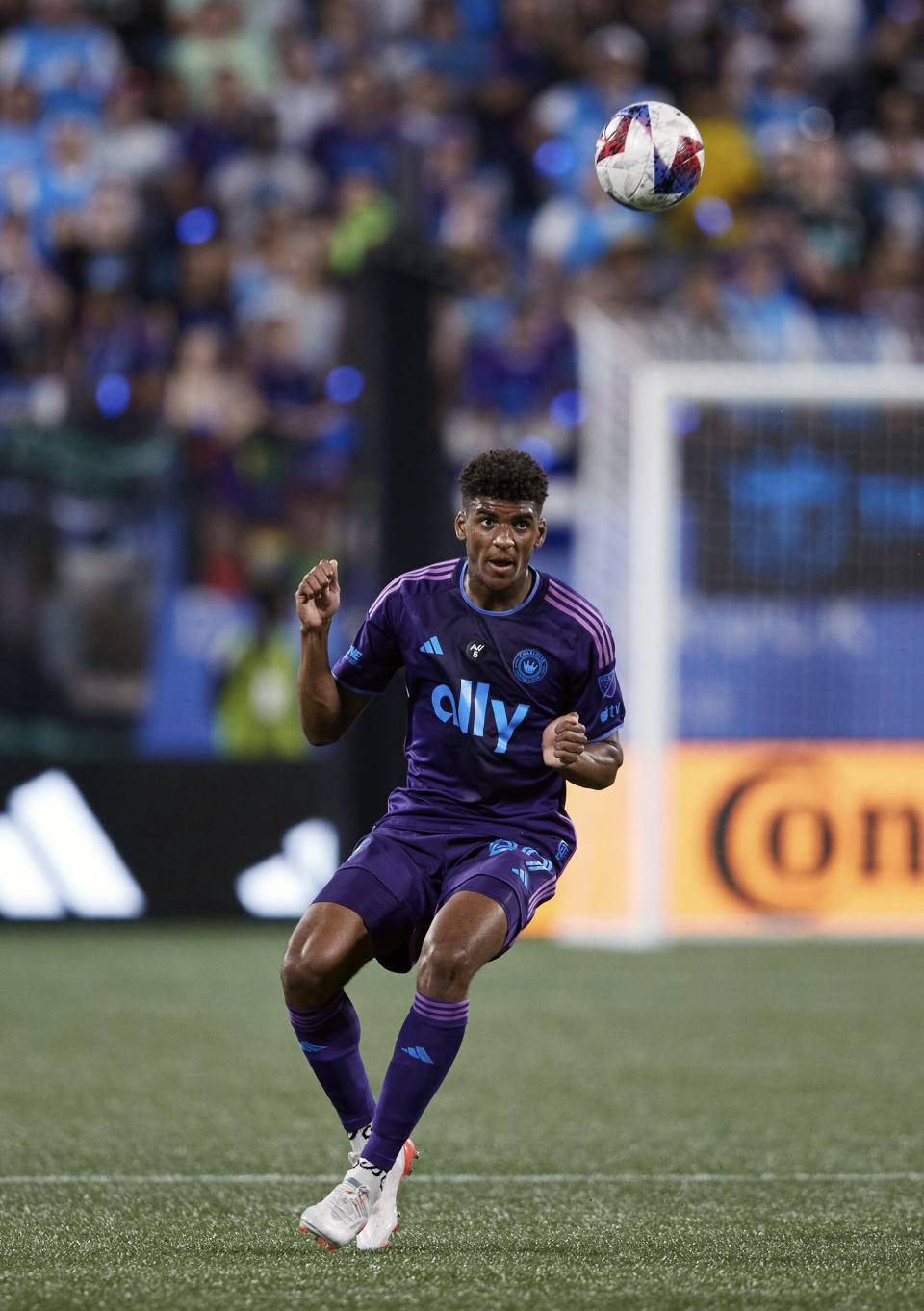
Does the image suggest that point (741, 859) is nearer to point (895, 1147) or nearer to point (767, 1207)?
point (895, 1147)

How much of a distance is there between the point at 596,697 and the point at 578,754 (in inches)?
13.6

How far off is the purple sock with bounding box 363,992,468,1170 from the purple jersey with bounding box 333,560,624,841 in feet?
1.68

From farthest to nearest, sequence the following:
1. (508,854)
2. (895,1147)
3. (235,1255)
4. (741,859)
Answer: (741,859) → (895,1147) → (508,854) → (235,1255)

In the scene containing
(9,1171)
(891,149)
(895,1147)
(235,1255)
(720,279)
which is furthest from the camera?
(891,149)

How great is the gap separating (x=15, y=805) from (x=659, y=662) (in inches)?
139

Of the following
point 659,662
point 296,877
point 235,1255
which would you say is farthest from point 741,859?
point 235,1255

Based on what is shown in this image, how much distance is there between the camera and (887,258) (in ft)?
44.2

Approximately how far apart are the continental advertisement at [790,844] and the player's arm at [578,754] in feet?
20.6

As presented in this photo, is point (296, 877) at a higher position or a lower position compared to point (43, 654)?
lower

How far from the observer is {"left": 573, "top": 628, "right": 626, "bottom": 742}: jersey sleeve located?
4.73 metres

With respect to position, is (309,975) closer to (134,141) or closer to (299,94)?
(134,141)

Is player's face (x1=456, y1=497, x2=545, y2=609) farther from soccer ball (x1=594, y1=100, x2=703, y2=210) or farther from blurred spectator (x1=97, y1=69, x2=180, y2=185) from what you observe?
blurred spectator (x1=97, y1=69, x2=180, y2=185)

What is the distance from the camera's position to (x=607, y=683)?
4.76m

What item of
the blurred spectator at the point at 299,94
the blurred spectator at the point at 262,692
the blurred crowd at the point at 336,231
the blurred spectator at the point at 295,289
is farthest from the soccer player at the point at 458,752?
the blurred spectator at the point at 299,94
